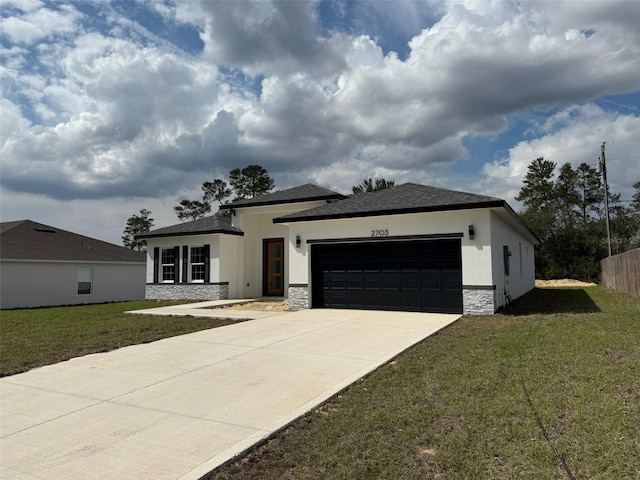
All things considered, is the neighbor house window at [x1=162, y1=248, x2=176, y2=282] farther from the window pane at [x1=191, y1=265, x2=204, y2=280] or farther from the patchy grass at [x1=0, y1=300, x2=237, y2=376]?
the patchy grass at [x1=0, y1=300, x2=237, y2=376]

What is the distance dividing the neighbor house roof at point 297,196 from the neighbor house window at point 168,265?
361cm

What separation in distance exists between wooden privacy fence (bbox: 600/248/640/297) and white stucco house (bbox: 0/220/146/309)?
25158 millimetres

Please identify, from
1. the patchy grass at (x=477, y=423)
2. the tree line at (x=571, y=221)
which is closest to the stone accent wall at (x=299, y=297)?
the patchy grass at (x=477, y=423)

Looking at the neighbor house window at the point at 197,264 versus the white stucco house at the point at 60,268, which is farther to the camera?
the white stucco house at the point at 60,268

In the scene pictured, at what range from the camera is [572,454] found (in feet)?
10.8

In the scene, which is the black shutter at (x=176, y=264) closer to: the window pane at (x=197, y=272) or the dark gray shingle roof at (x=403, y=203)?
the window pane at (x=197, y=272)

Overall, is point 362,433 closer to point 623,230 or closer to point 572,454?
point 572,454

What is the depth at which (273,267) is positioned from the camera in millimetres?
19562

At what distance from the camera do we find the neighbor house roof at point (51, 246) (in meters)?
21.6

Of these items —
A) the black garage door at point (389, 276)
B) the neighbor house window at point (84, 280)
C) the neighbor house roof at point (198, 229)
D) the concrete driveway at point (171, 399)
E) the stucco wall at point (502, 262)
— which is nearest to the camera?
the concrete driveway at point (171, 399)

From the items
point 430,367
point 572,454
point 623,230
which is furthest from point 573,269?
point 572,454

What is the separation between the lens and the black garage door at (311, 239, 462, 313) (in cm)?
1220

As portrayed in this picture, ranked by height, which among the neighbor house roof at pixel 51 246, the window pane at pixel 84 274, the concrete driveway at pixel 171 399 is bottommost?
the concrete driveway at pixel 171 399

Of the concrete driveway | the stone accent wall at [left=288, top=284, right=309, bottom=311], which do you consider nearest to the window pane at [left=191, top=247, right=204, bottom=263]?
the stone accent wall at [left=288, top=284, right=309, bottom=311]
